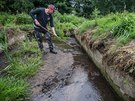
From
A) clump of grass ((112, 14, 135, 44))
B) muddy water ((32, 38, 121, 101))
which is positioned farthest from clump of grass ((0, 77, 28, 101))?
clump of grass ((112, 14, 135, 44))

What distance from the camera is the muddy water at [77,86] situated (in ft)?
16.5

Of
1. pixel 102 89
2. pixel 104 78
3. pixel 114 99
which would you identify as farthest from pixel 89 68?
pixel 114 99

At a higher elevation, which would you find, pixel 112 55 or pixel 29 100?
pixel 112 55

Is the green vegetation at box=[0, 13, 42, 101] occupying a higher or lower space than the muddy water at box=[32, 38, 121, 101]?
higher

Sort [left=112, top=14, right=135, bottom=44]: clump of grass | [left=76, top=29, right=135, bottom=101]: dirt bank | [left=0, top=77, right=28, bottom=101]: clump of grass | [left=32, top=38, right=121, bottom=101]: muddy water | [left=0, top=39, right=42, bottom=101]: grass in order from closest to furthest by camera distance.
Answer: [left=76, top=29, right=135, bottom=101]: dirt bank
[left=0, top=77, right=28, bottom=101]: clump of grass
[left=0, top=39, right=42, bottom=101]: grass
[left=32, top=38, right=121, bottom=101]: muddy water
[left=112, top=14, right=135, bottom=44]: clump of grass

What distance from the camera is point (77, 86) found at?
5613 millimetres

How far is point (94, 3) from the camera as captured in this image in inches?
816

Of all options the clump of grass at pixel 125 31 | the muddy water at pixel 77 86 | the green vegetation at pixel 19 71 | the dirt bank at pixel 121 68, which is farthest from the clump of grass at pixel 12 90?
the clump of grass at pixel 125 31

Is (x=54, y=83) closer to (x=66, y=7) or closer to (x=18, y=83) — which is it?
(x=18, y=83)

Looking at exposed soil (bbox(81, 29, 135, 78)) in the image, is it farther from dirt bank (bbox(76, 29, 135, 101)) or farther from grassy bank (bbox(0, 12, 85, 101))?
grassy bank (bbox(0, 12, 85, 101))

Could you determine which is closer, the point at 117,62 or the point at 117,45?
the point at 117,62

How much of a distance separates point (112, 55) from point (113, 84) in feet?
2.22

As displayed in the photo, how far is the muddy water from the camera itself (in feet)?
16.5

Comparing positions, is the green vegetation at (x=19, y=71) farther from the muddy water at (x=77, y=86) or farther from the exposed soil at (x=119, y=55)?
the exposed soil at (x=119, y=55)
